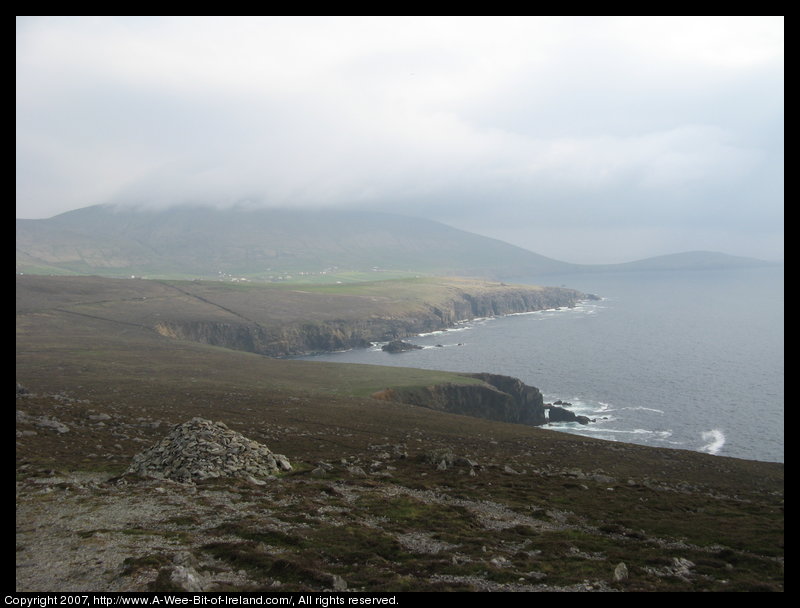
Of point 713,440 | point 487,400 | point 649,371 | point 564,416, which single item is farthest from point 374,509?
point 649,371

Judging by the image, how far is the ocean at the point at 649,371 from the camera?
3078 inches

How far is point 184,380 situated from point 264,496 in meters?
47.9

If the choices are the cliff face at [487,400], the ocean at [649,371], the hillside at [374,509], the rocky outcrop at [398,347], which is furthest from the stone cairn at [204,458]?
the rocky outcrop at [398,347]

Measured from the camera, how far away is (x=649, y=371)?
4751 inches

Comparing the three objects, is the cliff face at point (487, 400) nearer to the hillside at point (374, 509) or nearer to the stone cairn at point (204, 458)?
the hillside at point (374, 509)

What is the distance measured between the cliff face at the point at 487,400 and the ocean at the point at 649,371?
6.24 meters

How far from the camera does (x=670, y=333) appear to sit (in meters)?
176

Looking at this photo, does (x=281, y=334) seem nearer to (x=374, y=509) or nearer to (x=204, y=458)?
(x=204, y=458)

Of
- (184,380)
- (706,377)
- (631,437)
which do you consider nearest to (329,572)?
(184,380)

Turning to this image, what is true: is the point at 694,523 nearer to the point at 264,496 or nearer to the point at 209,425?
the point at 264,496

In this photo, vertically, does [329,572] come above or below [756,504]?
above

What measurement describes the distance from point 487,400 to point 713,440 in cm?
3349

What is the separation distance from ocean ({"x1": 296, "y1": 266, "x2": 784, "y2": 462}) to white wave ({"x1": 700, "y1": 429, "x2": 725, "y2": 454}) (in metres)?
0.15

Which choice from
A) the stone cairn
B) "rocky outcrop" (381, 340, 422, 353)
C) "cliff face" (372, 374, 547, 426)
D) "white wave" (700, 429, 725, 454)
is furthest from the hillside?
"rocky outcrop" (381, 340, 422, 353)
